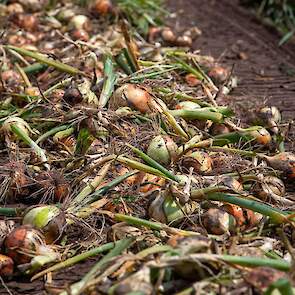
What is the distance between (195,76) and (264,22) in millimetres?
2498

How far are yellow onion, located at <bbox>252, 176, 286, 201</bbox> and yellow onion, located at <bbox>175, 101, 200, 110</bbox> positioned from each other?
1.88 feet

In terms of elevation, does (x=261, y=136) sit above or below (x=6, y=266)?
above

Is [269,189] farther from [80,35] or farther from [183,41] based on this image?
[183,41]

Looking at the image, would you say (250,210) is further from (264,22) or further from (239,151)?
(264,22)

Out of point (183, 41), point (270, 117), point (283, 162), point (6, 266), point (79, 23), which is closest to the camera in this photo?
point (6, 266)

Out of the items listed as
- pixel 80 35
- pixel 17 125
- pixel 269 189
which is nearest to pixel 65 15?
pixel 80 35

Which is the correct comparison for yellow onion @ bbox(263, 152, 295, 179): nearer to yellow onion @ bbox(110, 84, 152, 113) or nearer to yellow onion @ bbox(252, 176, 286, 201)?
yellow onion @ bbox(252, 176, 286, 201)

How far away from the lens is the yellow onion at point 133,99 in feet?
9.75

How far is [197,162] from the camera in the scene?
8.68ft

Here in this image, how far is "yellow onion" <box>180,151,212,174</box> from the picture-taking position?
104 inches

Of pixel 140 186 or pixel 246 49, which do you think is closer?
pixel 140 186

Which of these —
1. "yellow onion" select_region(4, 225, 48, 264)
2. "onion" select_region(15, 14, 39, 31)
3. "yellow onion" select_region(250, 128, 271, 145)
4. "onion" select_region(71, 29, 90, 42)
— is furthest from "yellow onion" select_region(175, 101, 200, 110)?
"onion" select_region(15, 14, 39, 31)

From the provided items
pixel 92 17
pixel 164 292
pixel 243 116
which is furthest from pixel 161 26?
pixel 164 292

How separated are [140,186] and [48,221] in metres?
0.39
